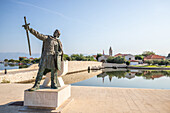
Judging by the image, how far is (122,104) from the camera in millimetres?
5492

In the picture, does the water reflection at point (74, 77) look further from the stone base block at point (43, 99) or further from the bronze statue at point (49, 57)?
the stone base block at point (43, 99)

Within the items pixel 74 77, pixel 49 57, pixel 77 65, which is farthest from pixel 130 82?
pixel 77 65

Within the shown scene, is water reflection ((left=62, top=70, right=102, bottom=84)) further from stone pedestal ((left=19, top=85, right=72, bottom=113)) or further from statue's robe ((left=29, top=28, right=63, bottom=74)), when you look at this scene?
stone pedestal ((left=19, top=85, right=72, bottom=113))

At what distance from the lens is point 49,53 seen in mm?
4891

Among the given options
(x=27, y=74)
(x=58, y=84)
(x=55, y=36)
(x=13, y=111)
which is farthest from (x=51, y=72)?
(x=27, y=74)

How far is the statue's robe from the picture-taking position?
487cm

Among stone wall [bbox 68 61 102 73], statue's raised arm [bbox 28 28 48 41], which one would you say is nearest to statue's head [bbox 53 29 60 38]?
statue's raised arm [bbox 28 28 48 41]

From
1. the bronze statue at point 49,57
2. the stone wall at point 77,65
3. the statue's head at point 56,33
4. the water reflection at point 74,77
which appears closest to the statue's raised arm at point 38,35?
the bronze statue at point 49,57

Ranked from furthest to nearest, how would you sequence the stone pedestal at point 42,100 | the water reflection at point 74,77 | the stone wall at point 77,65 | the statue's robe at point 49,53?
the stone wall at point 77,65
the water reflection at point 74,77
the statue's robe at point 49,53
the stone pedestal at point 42,100

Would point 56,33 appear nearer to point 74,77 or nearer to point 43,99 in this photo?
point 43,99

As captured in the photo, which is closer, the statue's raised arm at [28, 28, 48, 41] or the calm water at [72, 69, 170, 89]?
the statue's raised arm at [28, 28, 48, 41]

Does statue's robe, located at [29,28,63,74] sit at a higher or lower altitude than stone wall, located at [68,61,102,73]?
higher

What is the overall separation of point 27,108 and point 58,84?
46.4 inches

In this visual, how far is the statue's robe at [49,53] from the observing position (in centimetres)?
487
